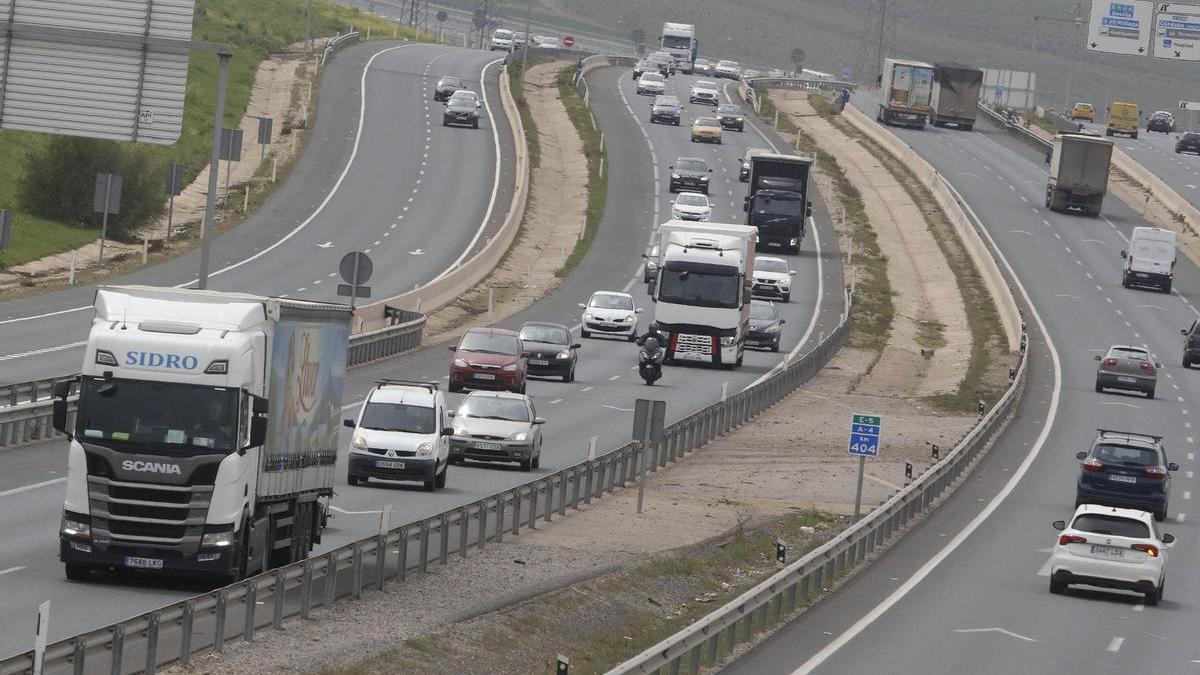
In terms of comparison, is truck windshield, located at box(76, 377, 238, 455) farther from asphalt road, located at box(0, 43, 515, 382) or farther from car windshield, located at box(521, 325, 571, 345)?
car windshield, located at box(521, 325, 571, 345)

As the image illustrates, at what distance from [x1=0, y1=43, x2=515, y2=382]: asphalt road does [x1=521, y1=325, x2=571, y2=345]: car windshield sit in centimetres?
1070

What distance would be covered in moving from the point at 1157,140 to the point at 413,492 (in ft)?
384

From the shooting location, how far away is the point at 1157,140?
140500 millimetres

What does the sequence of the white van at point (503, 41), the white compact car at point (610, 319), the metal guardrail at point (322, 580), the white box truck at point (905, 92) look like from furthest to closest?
the white van at point (503, 41) < the white box truck at point (905, 92) < the white compact car at point (610, 319) < the metal guardrail at point (322, 580)

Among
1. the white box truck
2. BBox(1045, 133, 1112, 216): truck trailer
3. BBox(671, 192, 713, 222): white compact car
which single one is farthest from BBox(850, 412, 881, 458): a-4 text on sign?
the white box truck

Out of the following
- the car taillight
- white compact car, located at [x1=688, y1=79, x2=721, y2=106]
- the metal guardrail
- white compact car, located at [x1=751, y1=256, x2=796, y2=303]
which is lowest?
the metal guardrail

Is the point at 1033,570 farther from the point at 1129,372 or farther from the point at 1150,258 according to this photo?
the point at 1150,258

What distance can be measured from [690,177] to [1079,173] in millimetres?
18861

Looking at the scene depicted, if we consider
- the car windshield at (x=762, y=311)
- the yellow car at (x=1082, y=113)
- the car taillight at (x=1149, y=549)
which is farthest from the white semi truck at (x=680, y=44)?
the car taillight at (x=1149, y=549)

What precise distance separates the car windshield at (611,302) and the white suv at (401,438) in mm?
28634

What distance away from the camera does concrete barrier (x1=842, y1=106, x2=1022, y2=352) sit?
74.4 m

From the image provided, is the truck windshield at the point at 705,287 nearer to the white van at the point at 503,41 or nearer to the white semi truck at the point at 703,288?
the white semi truck at the point at 703,288

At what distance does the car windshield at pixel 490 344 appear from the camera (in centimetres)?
4566

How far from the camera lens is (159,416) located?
67.6 feet
